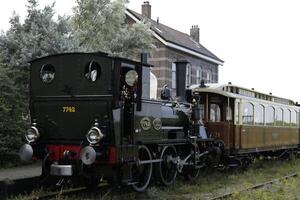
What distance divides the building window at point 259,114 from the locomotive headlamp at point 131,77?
7.98 meters

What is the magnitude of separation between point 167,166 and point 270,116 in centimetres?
787

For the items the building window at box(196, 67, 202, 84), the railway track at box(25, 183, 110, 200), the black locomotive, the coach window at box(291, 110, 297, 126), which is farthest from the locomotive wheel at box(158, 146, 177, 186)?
the building window at box(196, 67, 202, 84)

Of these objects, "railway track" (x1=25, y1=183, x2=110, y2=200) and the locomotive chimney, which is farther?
the locomotive chimney

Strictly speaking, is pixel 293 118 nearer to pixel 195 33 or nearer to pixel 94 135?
pixel 94 135

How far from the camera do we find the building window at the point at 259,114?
1658cm

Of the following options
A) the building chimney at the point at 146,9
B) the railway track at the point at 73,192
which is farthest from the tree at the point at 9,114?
the building chimney at the point at 146,9

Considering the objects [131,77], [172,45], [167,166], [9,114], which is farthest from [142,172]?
[172,45]

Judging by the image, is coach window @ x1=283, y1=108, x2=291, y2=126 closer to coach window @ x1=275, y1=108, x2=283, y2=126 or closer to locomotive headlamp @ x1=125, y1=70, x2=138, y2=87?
coach window @ x1=275, y1=108, x2=283, y2=126

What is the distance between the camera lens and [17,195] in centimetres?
1027

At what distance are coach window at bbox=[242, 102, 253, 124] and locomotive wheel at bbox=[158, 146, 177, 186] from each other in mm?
4415

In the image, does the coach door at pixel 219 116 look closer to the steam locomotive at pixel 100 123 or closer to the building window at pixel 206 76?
the steam locomotive at pixel 100 123

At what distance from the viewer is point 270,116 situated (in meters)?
18.1

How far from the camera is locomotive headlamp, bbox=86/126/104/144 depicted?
29.9 feet

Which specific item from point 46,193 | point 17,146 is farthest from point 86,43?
point 46,193
